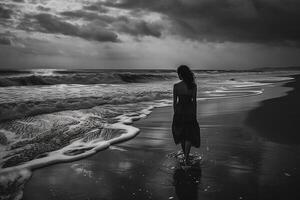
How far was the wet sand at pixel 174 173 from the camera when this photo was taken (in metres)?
3.54

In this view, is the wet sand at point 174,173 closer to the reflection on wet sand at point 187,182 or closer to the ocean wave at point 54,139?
the reflection on wet sand at point 187,182

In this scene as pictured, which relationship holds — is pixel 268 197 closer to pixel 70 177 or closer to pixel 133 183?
pixel 133 183

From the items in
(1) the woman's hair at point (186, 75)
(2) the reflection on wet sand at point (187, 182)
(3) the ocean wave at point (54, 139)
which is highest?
(1) the woman's hair at point (186, 75)

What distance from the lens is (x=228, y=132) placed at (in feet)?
22.7

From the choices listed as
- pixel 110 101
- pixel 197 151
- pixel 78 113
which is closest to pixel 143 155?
pixel 197 151

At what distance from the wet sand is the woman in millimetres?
397

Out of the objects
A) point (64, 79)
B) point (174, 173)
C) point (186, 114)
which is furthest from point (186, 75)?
point (64, 79)

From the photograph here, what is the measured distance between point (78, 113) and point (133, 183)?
6.88 metres

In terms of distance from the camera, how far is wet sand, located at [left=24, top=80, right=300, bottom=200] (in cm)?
354

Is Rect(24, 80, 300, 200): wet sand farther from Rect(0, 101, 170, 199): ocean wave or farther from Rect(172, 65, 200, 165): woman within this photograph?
Rect(172, 65, 200, 165): woman

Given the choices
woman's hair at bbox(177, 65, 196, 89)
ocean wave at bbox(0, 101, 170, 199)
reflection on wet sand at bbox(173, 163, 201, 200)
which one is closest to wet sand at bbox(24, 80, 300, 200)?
reflection on wet sand at bbox(173, 163, 201, 200)

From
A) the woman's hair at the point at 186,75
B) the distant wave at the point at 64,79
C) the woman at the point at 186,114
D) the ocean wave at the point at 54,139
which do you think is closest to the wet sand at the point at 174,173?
the ocean wave at the point at 54,139

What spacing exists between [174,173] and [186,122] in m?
0.91

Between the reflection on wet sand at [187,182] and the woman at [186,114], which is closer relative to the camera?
the reflection on wet sand at [187,182]
